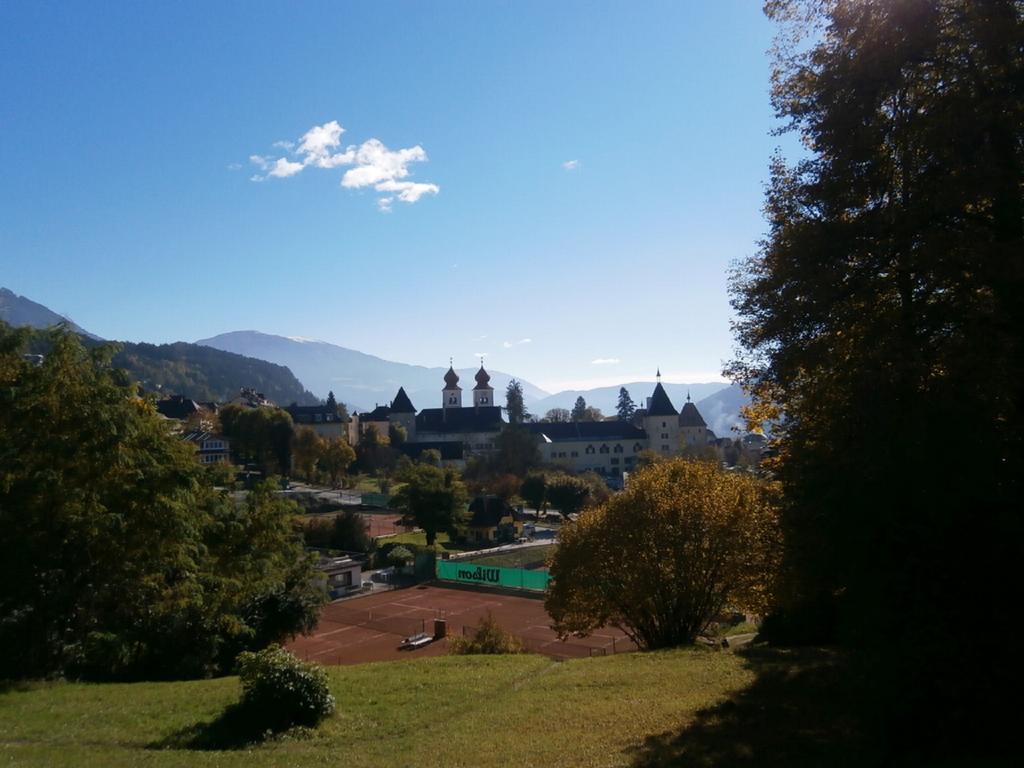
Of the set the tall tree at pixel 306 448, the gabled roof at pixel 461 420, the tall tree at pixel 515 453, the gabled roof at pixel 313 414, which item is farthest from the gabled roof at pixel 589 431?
the tall tree at pixel 306 448

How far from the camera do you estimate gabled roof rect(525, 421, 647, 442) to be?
98250 mm

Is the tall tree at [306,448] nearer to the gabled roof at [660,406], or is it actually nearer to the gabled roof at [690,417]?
the gabled roof at [660,406]

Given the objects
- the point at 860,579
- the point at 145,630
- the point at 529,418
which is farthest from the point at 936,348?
the point at 529,418

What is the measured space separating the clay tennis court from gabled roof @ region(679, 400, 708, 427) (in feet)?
206

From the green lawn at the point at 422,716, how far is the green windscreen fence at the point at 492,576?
70.3 feet

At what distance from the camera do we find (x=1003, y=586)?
7055mm

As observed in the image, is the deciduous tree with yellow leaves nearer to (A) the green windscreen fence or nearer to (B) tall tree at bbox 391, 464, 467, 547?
(A) the green windscreen fence

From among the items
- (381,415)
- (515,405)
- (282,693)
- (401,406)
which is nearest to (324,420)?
(381,415)

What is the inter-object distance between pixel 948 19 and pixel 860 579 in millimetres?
6178

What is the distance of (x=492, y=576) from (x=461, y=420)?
71163 mm

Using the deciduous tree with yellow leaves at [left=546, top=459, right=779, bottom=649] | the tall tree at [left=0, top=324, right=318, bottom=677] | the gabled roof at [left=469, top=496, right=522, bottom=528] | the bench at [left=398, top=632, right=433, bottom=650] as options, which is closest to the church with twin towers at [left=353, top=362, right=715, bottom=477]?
the gabled roof at [left=469, top=496, right=522, bottom=528]

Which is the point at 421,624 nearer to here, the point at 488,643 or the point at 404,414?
the point at 488,643

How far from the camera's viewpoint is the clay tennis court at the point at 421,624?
2445 centimetres

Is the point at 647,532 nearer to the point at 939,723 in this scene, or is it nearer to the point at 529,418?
the point at 939,723
